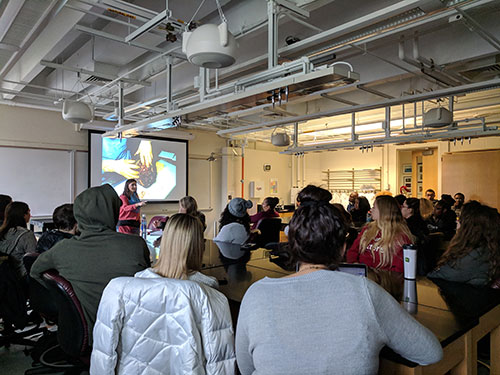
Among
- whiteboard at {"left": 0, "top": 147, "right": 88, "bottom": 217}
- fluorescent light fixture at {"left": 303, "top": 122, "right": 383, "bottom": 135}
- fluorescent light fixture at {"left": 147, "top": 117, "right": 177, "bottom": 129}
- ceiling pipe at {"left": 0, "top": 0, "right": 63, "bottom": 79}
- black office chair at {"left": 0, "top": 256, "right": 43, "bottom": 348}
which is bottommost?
black office chair at {"left": 0, "top": 256, "right": 43, "bottom": 348}

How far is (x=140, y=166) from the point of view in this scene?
299 inches

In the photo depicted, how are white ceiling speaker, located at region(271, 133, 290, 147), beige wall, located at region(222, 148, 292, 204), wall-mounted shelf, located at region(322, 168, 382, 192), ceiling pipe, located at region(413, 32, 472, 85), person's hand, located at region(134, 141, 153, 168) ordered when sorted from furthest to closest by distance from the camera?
wall-mounted shelf, located at region(322, 168, 382, 192), beige wall, located at region(222, 148, 292, 204), person's hand, located at region(134, 141, 153, 168), white ceiling speaker, located at region(271, 133, 290, 147), ceiling pipe, located at region(413, 32, 472, 85)

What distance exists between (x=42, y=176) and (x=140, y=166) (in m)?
1.80

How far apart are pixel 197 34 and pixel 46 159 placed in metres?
5.38

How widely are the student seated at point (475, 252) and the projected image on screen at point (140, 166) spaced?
611 centimetres

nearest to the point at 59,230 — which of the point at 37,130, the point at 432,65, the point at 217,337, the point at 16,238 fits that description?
the point at 16,238

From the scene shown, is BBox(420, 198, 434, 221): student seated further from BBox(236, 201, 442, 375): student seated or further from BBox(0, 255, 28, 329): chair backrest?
BBox(0, 255, 28, 329): chair backrest

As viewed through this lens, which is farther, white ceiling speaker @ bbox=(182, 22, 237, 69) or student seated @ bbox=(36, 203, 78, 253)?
student seated @ bbox=(36, 203, 78, 253)

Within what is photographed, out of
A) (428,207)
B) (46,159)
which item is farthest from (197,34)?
(46,159)

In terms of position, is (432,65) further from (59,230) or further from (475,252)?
(59,230)

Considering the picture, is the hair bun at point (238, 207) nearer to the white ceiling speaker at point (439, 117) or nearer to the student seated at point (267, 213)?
the student seated at point (267, 213)

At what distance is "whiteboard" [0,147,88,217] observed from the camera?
20.2 feet

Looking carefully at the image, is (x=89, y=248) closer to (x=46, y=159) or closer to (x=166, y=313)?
(x=166, y=313)

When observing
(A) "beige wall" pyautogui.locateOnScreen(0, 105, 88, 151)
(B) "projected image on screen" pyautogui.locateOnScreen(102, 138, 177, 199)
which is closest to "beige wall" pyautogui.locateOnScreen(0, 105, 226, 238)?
(A) "beige wall" pyautogui.locateOnScreen(0, 105, 88, 151)
